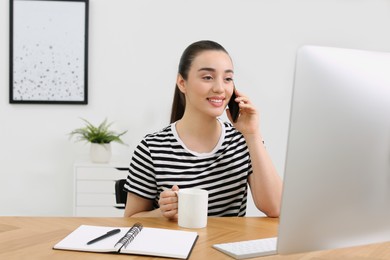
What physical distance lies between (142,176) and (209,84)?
0.37m

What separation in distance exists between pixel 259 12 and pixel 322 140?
9.05 ft

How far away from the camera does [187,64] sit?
157 centimetres

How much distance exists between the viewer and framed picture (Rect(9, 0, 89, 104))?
315 centimetres

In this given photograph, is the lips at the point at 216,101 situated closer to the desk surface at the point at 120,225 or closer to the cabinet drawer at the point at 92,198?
the desk surface at the point at 120,225

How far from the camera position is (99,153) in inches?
116

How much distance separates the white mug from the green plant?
1916mm

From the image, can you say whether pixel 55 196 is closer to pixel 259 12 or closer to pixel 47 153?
pixel 47 153

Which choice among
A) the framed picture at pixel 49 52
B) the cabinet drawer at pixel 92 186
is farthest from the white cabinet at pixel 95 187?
the framed picture at pixel 49 52

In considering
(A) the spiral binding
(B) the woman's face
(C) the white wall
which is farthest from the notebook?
(C) the white wall

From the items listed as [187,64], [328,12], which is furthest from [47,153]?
[328,12]

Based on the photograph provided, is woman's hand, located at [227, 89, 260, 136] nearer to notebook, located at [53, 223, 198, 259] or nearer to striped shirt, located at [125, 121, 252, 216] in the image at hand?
striped shirt, located at [125, 121, 252, 216]

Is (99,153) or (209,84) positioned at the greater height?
(209,84)

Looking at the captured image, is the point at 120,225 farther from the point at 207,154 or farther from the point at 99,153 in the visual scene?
the point at 99,153

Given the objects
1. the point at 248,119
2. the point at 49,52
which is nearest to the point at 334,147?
the point at 248,119
